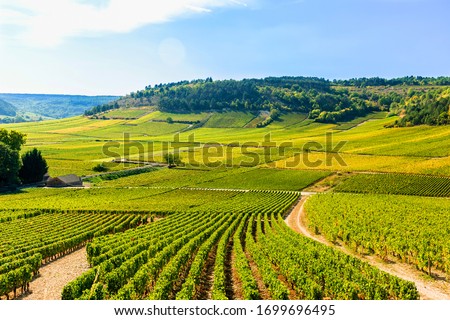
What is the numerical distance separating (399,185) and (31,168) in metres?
103

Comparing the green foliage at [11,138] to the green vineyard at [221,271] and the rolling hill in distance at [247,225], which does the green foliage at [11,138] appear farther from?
the green vineyard at [221,271]

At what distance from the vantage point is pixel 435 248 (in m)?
35.8

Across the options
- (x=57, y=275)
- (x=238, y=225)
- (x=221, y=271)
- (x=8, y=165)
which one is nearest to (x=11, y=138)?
(x=8, y=165)

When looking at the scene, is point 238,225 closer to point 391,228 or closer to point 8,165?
point 391,228

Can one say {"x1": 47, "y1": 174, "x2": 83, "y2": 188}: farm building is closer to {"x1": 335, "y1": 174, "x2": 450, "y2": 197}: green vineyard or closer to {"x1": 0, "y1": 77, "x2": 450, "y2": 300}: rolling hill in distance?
{"x1": 0, "y1": 77, "x2": 450, "y2": 300}: rolling hill in distance

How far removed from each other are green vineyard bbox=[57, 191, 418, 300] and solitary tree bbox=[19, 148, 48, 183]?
2995 inches

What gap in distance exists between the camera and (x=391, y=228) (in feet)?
148

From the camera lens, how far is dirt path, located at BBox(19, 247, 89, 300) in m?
28.7

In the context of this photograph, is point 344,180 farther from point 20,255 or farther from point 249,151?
point 20,255

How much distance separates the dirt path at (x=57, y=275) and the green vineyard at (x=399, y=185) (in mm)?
73644

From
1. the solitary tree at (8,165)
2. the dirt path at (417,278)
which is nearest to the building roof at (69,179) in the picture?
the solitary tree at (8,165)

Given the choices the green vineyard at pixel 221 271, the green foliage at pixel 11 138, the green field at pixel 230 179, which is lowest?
the green field at pixel 230 179

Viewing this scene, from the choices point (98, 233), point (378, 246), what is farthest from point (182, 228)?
point (378, 246)

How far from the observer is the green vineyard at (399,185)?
298 feet
